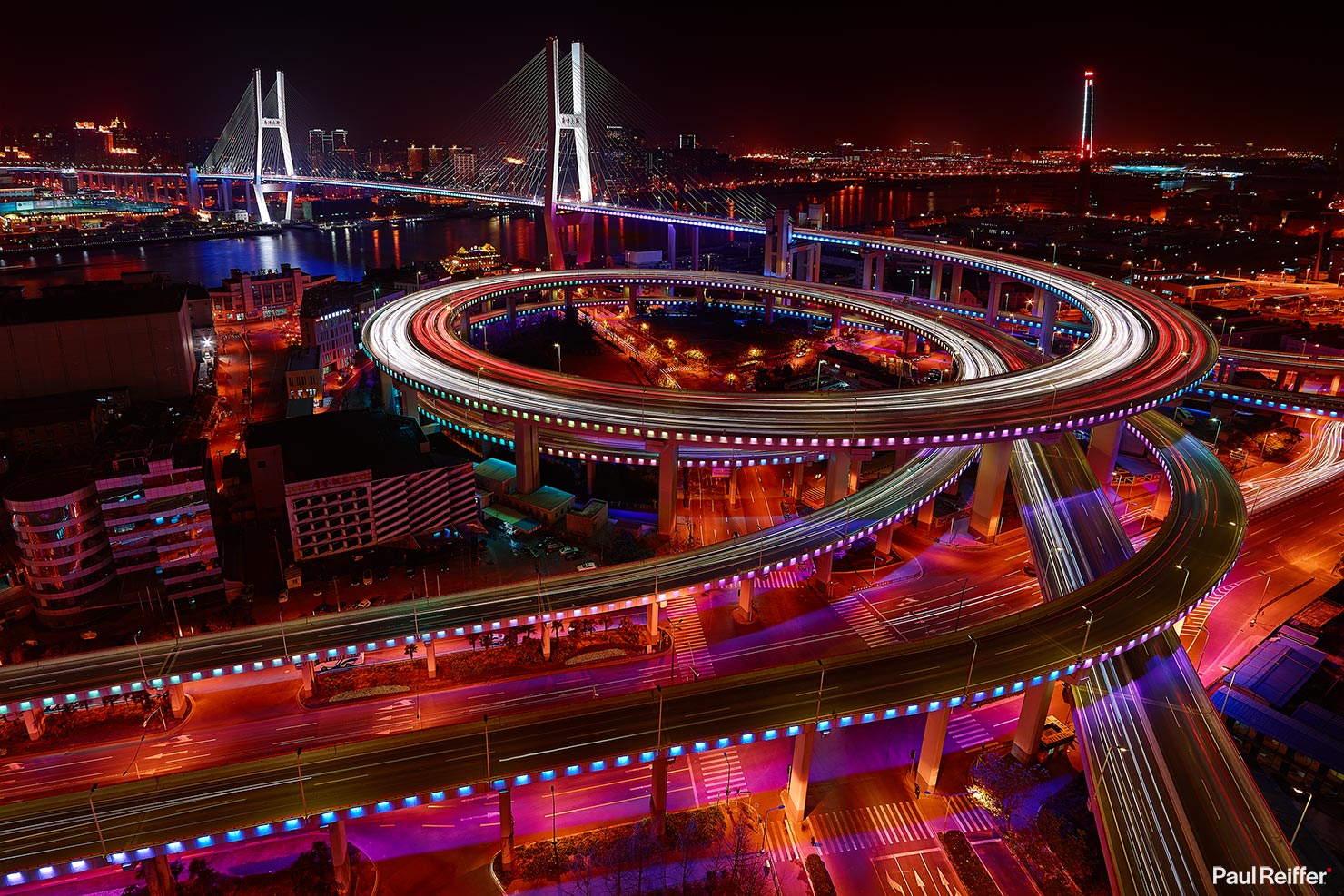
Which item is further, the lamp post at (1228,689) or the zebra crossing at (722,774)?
the lamp post at (1228,689)

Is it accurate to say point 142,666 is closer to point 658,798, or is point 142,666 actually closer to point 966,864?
point 658,798

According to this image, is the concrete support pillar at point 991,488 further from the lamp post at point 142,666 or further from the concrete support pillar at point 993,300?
the lamp post at point 142,666

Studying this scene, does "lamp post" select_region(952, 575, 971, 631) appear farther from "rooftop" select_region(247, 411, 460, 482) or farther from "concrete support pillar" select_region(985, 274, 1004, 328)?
"concrete support pillar" select_region(985, 274, 1004, 328)

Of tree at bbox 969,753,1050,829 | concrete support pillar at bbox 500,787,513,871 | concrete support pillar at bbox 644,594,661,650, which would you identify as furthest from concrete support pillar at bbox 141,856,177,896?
tree at bbox 969,753,1050,829

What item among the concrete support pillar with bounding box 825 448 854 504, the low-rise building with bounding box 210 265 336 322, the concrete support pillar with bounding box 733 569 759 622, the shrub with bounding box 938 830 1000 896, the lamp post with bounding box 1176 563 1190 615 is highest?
the low-rise building with bounding box 210 265 336 322

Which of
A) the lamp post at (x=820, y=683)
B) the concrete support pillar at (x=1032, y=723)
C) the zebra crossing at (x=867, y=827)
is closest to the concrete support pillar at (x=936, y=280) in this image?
the concrete support pillar at (x=1032, y=723)

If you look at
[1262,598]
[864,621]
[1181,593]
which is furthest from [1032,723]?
[1262,598]
